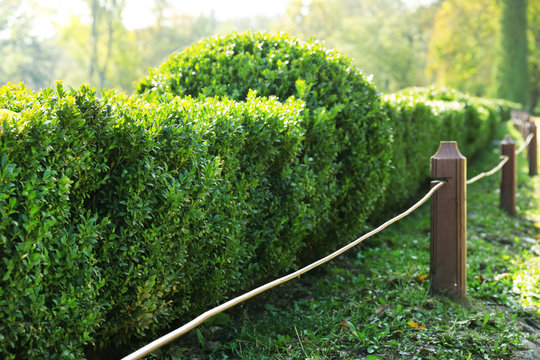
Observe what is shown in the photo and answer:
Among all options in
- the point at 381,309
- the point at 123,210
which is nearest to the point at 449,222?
the point at 381,309

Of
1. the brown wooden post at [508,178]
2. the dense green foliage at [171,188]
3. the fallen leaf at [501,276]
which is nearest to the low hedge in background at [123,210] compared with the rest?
the dense green foliage at [171,188]

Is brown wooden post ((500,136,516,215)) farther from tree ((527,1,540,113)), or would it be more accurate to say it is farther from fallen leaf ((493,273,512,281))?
tree ((527,1,540,113))

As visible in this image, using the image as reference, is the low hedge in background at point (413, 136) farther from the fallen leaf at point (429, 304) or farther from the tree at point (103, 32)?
the tree at point (103, 32)

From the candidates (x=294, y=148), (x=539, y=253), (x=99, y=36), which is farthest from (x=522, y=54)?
(x=294, y=148)

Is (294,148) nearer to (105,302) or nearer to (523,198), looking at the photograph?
(105,302)

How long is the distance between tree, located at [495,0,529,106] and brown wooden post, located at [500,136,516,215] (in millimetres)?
38105

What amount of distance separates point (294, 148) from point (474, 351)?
1901 millimetres

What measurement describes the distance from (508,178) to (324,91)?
3989 mm

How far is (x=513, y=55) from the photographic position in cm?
4116

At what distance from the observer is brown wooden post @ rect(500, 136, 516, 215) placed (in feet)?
24.0

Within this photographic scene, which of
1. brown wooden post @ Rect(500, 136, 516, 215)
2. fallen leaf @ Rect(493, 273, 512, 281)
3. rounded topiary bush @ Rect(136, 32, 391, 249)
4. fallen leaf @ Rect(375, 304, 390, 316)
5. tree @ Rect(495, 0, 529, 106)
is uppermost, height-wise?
tree @ Rect(495, 0, 529, 106)

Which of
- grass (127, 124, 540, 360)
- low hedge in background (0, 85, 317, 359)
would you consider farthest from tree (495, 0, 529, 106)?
low hedge in background (0, 85, 317, 359)

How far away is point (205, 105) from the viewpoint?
137 inches

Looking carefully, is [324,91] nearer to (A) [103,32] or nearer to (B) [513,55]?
(B) [513,55]
